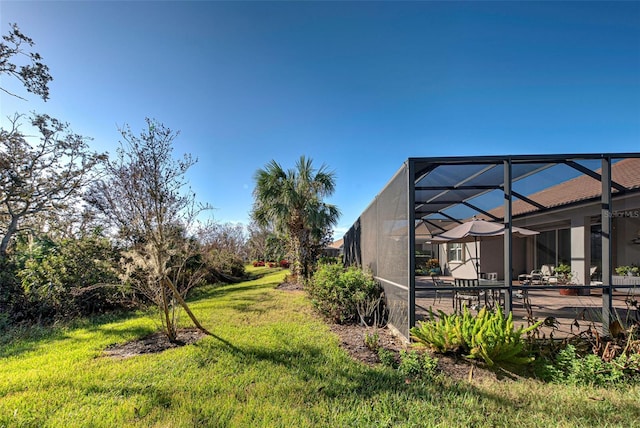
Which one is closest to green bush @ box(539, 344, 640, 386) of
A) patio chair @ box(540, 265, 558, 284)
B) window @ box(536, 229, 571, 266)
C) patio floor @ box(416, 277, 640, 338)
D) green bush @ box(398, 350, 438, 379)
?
patio floor @ box(416, 277, 640, 338)

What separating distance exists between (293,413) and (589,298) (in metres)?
9.35

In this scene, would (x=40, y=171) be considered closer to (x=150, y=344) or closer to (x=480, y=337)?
(x=150, y=344)

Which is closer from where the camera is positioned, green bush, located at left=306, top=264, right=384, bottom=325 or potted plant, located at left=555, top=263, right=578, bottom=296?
green bush, located at left=306, top=264, right=384, bottom=325

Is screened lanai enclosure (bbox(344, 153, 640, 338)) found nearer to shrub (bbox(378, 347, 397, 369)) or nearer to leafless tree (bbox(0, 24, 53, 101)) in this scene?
shrub (bbox(378, 347, 397, 369))

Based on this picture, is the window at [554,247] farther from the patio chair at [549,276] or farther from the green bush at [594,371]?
the green bush at [594,371]

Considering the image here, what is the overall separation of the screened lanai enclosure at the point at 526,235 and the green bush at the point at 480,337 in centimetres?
36

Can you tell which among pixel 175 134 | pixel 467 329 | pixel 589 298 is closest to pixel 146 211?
pixel 175 134

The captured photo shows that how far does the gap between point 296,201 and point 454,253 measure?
386 inches

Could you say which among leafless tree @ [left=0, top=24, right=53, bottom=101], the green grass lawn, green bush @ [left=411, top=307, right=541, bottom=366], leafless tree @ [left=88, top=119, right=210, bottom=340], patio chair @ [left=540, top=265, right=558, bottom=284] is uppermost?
leafless tree @ [left=0, top=24, right=53, bottom=101]

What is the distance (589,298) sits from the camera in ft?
25.8

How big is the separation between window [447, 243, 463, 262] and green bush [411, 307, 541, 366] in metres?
11.9

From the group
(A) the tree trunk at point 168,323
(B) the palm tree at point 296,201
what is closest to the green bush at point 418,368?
(A) the tree trunk at point 168,323

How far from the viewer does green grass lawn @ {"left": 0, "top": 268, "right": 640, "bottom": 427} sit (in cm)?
275

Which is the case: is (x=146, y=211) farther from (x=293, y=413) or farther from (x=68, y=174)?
(x=68, y=174)
